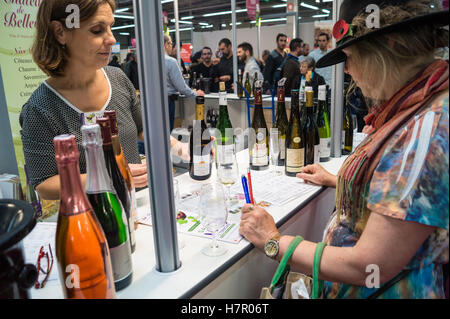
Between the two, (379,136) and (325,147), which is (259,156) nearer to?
(325,147)

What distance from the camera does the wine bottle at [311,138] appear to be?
156 centimetres

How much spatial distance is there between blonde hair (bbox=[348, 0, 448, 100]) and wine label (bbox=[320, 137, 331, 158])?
0.91 meters

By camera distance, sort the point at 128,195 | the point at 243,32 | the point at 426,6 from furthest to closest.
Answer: the point at 243,32 < the point at 128,195 < the point at 426,6

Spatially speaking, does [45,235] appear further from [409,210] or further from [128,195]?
[409,210]

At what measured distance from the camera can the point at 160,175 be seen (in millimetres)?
745

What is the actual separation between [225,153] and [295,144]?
0.32m

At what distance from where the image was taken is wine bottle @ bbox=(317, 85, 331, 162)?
173cm

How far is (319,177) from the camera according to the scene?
1393 mm

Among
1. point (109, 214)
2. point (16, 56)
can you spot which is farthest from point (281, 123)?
point (16, 56)

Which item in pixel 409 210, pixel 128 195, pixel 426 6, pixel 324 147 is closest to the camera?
pixel 409 210

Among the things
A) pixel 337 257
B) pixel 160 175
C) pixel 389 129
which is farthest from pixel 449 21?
pixel 160 175

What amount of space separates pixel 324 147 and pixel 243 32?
1499 cm

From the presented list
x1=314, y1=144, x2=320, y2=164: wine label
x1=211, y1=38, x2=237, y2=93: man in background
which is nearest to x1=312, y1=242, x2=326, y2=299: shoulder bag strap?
x1=314, y1=144, x2=320, y2=164: wine label

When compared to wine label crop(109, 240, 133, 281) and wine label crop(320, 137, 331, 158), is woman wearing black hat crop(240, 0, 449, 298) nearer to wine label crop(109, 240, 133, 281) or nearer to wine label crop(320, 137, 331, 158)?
wine label crop(109, 240, 133, 281)
